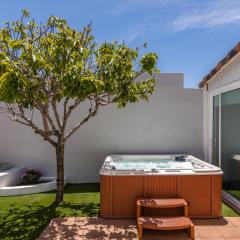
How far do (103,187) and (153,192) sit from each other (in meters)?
1.14

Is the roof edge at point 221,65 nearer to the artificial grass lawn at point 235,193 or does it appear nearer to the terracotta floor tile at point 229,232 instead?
the artificial grass lawn at point 235,193

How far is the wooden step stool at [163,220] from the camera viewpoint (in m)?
5.32

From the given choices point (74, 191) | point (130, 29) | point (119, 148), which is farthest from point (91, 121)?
point (130, 29)

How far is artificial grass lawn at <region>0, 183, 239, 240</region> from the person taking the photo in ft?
18.7

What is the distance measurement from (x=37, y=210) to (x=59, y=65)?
3.57m

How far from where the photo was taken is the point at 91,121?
1016 centimetres

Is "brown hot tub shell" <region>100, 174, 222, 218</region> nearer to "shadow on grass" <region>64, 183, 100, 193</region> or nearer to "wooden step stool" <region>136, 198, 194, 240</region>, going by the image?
"wooden step stool" <region>136, 198, 194, 240</region>

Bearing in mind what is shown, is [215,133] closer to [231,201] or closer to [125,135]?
[231,201]

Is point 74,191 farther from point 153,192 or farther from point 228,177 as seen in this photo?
point 228,177

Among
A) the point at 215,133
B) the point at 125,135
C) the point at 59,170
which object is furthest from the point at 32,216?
the point at 215,133

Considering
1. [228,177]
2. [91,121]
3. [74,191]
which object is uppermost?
[91,121]

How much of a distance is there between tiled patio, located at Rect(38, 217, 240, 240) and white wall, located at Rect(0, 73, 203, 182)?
12.9 feet

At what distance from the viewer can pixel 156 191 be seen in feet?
21.3

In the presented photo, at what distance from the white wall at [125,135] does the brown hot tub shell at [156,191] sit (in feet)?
12.0
